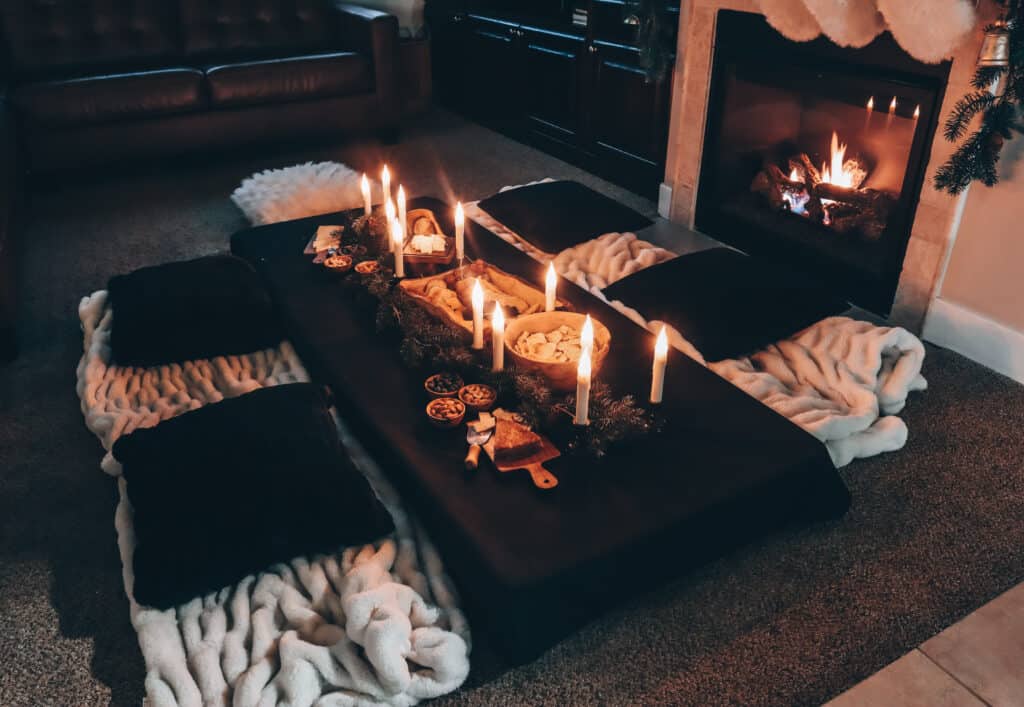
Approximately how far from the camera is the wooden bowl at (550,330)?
149 cm

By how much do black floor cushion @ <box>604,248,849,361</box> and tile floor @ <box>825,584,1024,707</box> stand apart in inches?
31.0

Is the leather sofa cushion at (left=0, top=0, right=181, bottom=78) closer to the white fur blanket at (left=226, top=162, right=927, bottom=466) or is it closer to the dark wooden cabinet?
the dark wooden cabinet

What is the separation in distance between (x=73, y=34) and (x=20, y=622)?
321cm

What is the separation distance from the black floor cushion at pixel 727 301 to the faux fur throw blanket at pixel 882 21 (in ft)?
2.01

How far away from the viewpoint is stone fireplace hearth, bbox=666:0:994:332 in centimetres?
205

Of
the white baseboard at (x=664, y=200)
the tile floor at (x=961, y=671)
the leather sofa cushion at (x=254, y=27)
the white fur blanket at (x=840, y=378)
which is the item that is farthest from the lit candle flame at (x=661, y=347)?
the leather sofa cushion at (x=254, y=27)

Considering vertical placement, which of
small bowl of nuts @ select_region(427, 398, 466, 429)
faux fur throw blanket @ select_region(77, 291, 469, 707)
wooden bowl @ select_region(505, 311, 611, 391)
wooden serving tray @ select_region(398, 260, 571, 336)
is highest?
wooden bowl @ select_region(505, 311, 611, 391)

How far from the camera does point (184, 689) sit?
3.87 ft

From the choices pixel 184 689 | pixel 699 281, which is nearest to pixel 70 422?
pixel 184 689

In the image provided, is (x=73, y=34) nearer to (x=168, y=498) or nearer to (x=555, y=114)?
(x=555, y=114)

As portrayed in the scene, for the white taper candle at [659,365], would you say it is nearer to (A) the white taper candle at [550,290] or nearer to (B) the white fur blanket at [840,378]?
(A) the white taper candle at [550,290]

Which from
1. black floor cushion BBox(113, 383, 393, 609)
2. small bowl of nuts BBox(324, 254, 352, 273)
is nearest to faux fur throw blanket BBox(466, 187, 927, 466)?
small bowl of nuts BBox(324, 254, 352, 273)

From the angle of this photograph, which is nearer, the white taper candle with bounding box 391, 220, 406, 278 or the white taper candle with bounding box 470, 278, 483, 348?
the white taper candle with bounding box 470, 278, 483, 348

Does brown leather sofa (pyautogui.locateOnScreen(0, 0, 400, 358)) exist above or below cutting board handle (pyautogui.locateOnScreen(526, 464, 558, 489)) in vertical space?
above
